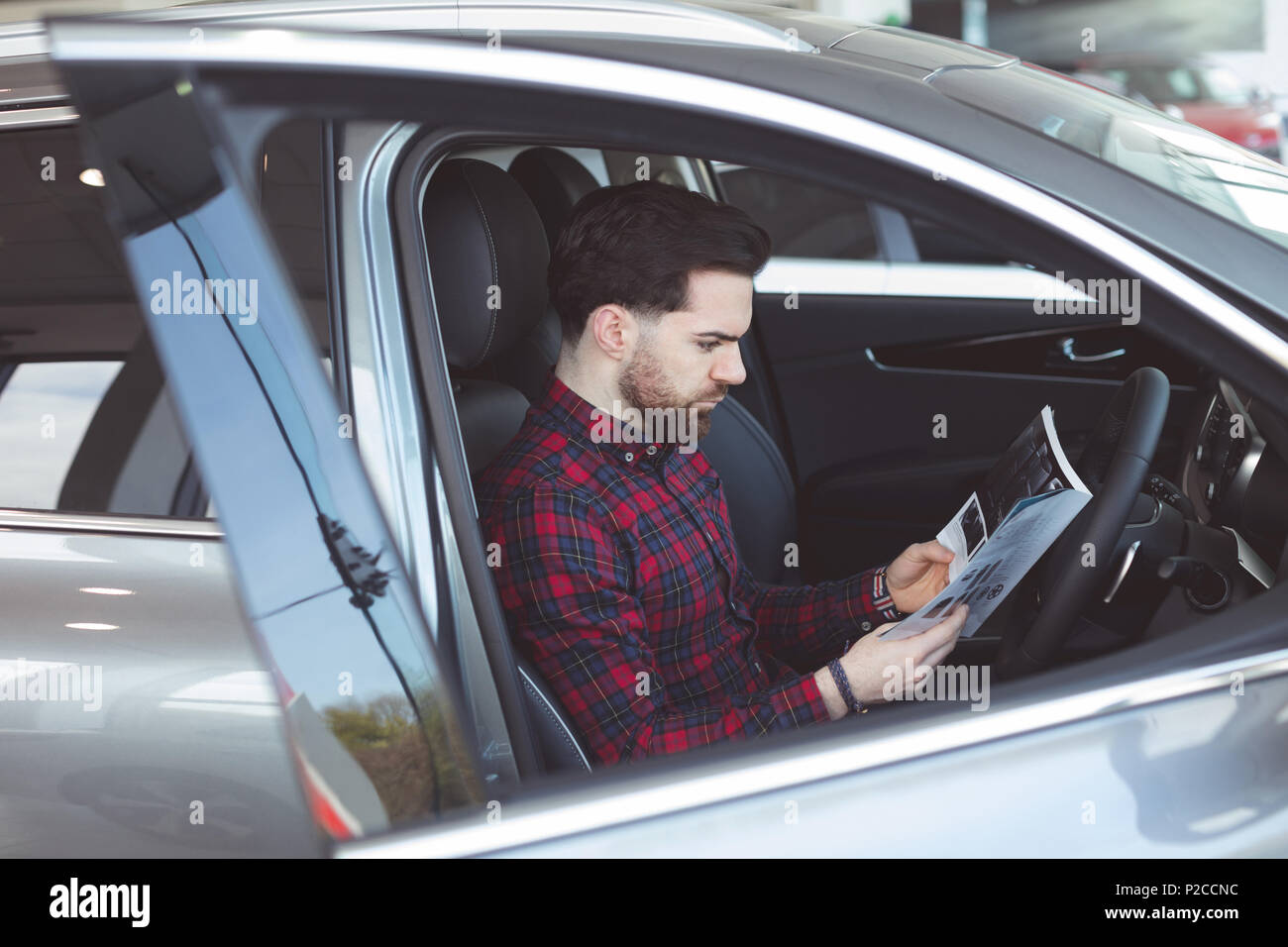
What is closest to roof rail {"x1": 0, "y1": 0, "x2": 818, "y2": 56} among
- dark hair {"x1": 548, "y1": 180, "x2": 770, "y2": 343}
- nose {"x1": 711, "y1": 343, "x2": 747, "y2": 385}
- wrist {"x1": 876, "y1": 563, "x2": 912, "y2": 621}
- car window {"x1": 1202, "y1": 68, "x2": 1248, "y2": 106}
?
dark hair {"x1": 548, "y1": 180, "x2": 770, "y2": 343}

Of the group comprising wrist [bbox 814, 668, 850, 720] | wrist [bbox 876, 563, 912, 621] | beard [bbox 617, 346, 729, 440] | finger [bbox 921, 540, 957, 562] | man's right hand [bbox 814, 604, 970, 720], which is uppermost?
beard [bbox 617, 346, 729, 440]

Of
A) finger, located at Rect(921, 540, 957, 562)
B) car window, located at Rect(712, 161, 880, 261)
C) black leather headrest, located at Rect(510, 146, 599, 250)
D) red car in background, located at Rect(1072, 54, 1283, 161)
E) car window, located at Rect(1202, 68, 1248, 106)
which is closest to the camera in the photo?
finger, located at Rect(921, 540, 957, 562)

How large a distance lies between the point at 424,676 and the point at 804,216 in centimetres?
354

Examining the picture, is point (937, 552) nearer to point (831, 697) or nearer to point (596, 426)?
point (831, 697)

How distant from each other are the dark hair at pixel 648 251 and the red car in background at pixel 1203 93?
8409 millimetres

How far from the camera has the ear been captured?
5.80 ft

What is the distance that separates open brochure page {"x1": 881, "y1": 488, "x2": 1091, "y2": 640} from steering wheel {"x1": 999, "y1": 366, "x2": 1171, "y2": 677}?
64 mm

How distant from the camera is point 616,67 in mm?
1081

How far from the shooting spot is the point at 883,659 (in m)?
1.57

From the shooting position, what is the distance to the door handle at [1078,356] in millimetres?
2990

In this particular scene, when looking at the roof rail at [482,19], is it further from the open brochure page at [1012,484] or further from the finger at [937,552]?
the finger at [937,552]

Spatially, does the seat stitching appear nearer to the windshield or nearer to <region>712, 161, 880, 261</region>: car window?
the windshield

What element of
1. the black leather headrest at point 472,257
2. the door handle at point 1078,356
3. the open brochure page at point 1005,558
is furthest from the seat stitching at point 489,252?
the door handle at point 1078,356

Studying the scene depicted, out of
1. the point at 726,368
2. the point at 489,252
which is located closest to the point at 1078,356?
the point at 726,368
